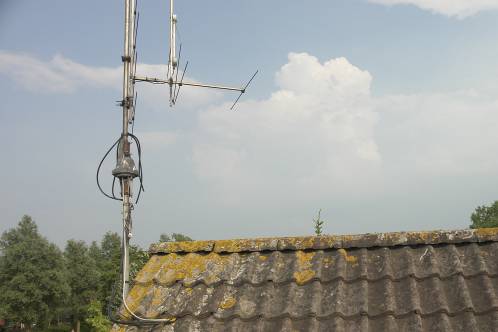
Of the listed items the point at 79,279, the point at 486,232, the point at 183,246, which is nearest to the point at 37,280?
the point at 79,279

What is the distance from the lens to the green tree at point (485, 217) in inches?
2047

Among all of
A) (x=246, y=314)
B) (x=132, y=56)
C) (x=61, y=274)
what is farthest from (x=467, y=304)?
(x=61, y=274)

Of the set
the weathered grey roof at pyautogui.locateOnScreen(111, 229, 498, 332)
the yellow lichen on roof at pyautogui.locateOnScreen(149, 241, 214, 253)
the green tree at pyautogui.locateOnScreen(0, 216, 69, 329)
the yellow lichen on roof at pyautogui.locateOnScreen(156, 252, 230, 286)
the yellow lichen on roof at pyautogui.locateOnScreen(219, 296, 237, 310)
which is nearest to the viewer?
the weathered grey roof at pyautogui.locateOnScreen(111, 229, 498, 332)

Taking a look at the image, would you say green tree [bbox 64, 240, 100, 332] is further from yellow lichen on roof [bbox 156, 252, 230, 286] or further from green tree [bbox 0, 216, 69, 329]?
yellow lichen on roof [bbox 156, 252, 230, 286]

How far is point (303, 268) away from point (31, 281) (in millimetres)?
44555

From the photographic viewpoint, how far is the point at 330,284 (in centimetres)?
347

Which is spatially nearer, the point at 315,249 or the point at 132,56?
the point at 315,249

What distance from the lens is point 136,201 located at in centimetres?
409

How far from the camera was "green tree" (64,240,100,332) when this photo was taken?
1983 inches

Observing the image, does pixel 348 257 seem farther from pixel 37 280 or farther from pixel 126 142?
pixel 37 280

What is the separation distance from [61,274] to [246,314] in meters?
44.8

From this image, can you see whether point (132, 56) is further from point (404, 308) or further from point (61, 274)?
point (61, 274)

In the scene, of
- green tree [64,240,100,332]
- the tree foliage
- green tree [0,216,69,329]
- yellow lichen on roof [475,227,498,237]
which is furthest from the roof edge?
green tree [64,240,100,332]

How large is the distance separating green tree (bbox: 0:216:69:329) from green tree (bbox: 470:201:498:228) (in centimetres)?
4549
